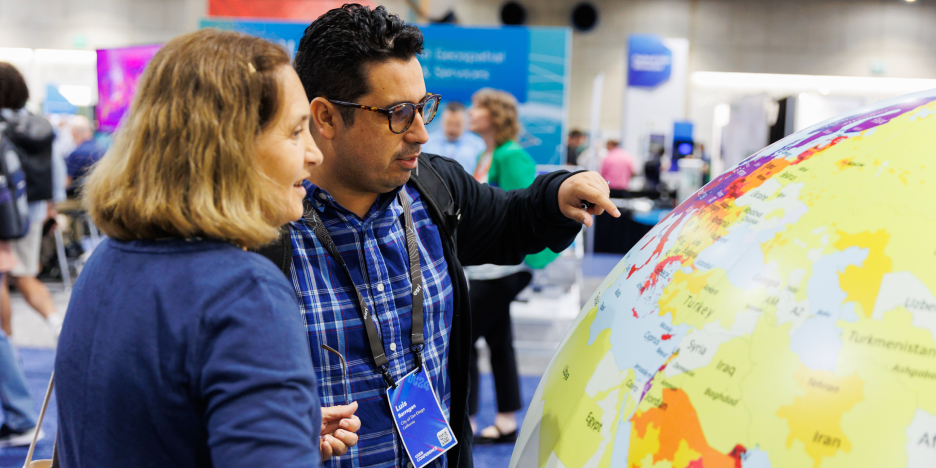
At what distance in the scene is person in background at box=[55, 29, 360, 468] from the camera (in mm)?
594

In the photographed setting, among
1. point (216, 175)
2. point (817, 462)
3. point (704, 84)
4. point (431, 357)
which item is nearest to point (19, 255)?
point (431, 357)

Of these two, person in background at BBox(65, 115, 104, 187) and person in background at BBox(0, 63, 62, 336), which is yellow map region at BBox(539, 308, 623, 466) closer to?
person in background at BBox(0, 63, 62, 336)

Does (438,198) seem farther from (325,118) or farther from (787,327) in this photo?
(787,327)

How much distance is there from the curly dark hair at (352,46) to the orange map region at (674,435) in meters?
0.67

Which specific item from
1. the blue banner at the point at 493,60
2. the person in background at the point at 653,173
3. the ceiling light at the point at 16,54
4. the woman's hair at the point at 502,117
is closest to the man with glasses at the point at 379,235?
the woman's hair at the point at 502,117

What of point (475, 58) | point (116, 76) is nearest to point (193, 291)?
point (475, 58)

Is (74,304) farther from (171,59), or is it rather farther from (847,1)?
(847,1)

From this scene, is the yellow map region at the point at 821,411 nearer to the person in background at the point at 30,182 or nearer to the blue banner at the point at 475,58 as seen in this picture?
the person in background at the point at 30,182

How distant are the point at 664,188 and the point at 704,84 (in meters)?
6.54

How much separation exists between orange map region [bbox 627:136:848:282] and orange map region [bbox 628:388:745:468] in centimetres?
18

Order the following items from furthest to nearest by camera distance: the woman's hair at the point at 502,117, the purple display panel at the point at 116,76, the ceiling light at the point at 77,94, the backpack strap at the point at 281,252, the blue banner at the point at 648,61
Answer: the ceiling light at the point at 77,94
the blue banner at the point at 648,61
the purple display panel at the point at 116,76
the woman's hair at the point at 502,117
the backpack strap at the point at 281,252

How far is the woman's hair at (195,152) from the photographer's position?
0.65 m

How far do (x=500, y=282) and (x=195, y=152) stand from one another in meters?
2.37

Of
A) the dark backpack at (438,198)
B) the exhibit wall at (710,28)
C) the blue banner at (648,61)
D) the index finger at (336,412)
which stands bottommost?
the index finger at (336,412)
